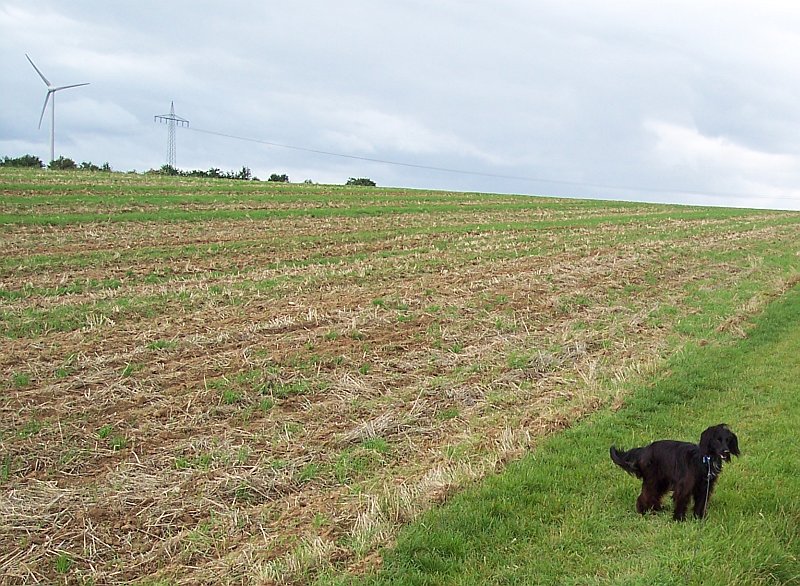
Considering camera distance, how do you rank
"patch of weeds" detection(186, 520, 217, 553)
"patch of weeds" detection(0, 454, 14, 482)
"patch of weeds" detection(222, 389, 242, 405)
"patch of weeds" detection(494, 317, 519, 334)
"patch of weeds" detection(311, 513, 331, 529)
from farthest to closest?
"patch of weeds" detection(494, 317, 519, 334), "patch of weeds" detection(222, 389, 242, 405), "patch of weeds" detection(0, 454, 14, 482), "patch of weeds" detection(311, 513, 331, 529), "patch of weeds" detection(186, 520, 217, 553)

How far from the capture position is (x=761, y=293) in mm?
17031

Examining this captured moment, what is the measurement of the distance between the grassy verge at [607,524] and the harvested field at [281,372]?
395mm

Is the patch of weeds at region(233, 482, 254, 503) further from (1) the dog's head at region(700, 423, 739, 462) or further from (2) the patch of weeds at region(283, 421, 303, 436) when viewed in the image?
(1) the dog's head at region(700, 423, 739, 462)

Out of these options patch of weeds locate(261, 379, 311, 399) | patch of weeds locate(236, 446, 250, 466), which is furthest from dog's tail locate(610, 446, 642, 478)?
patch of weeds locate(261, 379, 311, 399)

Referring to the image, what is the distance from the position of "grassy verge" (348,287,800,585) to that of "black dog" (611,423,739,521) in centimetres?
16

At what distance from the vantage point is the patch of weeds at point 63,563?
5.57 meters

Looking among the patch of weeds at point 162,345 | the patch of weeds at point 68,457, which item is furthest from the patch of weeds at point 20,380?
the patch of weeds at point 68,457

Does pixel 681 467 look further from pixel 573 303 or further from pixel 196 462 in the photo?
pixel 573 303

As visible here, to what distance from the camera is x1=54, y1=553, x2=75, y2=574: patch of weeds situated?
219 inches

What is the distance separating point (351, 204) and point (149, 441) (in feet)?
92.1

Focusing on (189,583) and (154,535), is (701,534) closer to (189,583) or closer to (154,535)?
(189,583)

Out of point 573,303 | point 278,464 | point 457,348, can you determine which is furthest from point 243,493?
point 573,303

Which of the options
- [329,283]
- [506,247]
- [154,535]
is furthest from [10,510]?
[506,247]

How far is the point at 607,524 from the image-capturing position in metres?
5.66
